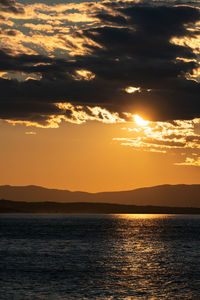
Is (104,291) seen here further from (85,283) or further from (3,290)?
(3,290)

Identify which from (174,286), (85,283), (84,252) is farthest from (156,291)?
(84,252)

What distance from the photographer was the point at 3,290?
52.2 meters

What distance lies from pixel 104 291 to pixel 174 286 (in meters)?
9.21

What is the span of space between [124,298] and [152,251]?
54.8m

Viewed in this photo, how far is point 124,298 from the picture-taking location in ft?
159

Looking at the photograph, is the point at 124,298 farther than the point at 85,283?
No

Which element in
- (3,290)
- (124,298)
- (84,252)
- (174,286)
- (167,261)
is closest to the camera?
(124,298)

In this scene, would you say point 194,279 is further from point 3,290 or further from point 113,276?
point 3,290

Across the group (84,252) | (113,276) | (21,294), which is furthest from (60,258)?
(21,294)

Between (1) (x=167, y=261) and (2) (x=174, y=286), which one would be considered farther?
(1) (x=167, y=261)

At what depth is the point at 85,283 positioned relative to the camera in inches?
2265

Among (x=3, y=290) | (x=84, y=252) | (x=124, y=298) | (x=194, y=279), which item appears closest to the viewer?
(x=124, y=298)

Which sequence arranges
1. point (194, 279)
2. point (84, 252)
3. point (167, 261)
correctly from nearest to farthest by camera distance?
1. point (194, 279)
2. point (167, 261)
3. point (84, 252)

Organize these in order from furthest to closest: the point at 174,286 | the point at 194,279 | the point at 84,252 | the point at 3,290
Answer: the point at 84,252 → the point at 194,279 → the point at 174,286 → the point at 3,290
